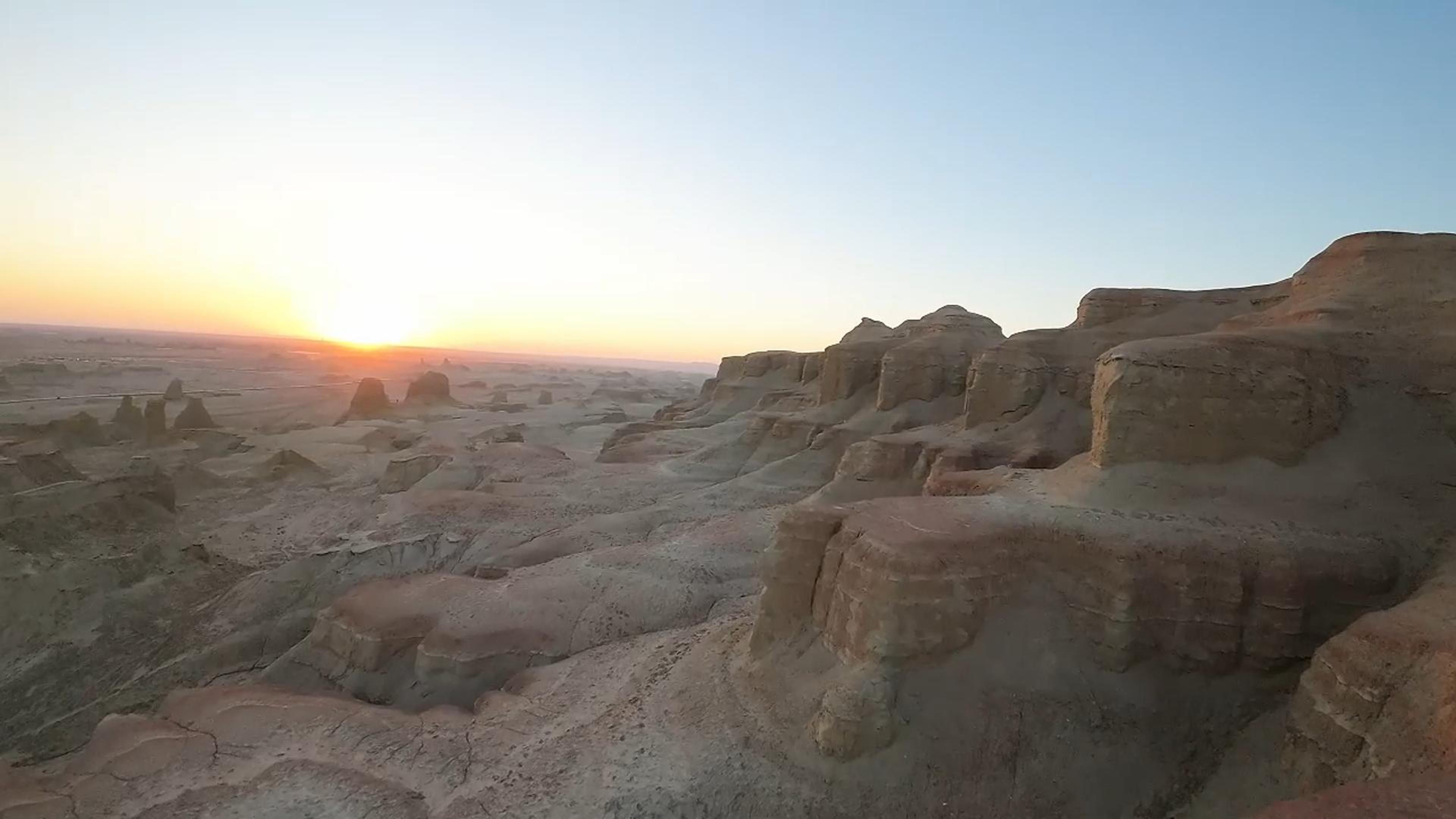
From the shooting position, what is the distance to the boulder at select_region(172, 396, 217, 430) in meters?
48.7

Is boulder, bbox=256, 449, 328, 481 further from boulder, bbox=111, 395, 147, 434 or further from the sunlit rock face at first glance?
the sunlit rock face

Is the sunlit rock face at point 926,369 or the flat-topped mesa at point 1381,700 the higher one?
the sunlit rock face at point 926,369

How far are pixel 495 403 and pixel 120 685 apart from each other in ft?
205

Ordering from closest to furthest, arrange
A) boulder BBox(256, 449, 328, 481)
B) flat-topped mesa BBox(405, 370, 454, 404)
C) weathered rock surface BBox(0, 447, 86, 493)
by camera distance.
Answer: weathered rock surface BBox(0, 447, 86, 493), boulder BBox(256, 449, 328, 481), flat-topped mesa BBox(405, 370, 454, 404)

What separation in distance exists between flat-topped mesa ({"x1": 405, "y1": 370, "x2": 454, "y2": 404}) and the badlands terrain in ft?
149

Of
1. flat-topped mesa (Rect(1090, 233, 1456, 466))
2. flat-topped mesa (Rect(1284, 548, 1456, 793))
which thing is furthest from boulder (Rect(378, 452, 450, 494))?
flat-topped mesa (Rect(1284, 548, 1456, 793))

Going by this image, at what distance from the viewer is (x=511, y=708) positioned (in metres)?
14.7

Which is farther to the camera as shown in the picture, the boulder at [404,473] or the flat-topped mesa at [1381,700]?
the boulder at [404,473]

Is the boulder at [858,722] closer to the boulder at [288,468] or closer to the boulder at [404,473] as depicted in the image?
the boulder at [404,473]

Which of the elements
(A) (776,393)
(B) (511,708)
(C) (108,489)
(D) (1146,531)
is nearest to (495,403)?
(A) (776,393)

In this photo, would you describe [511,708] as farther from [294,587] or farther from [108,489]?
[108,489]

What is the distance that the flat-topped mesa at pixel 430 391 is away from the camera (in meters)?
70.1

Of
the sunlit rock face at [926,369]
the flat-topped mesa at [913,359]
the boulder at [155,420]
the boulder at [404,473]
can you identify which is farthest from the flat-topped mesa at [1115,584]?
the boulder at [155,420]

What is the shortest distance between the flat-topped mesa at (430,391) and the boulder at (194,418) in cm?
1969
